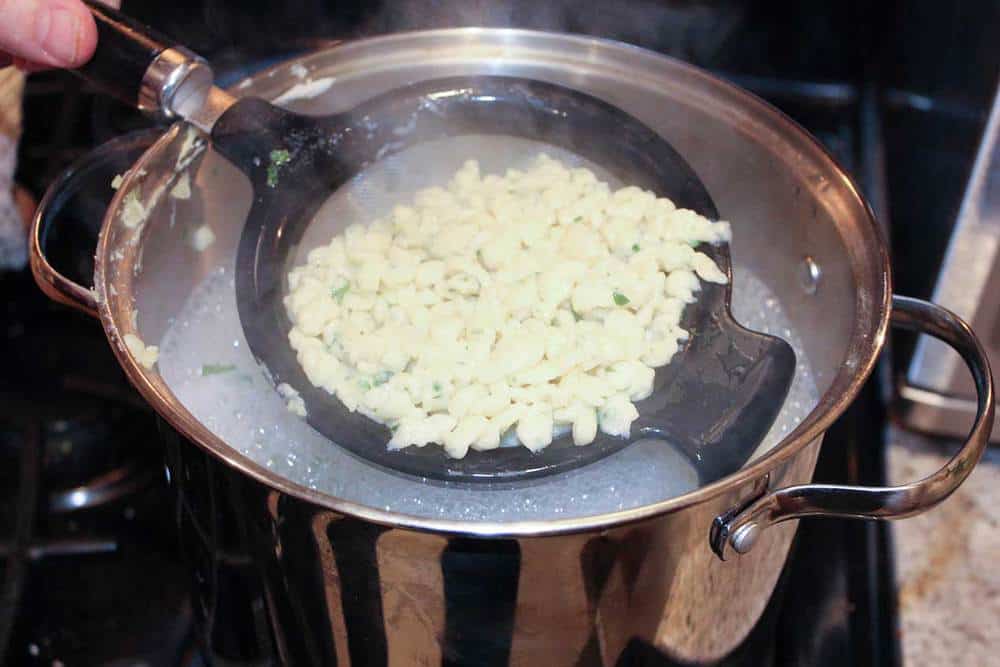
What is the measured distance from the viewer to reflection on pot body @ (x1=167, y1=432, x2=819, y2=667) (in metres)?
0.48

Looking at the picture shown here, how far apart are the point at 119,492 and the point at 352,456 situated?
30 centimetres

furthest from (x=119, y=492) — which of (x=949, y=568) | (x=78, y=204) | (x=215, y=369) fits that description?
(x=949, y=568)

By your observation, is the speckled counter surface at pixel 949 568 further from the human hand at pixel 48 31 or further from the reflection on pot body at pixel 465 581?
the human hand at pixel 48 31

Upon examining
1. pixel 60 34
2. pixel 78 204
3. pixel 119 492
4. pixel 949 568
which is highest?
pixel 60 34

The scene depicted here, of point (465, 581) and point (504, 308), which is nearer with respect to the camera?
point (465, 581)

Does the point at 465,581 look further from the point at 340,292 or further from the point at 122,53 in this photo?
the point at 122,53

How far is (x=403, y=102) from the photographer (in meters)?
0.76

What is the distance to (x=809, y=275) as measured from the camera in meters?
0.76

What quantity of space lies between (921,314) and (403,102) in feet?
1.36

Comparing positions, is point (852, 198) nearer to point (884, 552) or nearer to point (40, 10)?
point (884, 552)

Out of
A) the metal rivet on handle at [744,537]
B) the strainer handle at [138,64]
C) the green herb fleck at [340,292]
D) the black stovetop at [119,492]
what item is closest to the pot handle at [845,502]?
the metal rivet on handle at [744,537]

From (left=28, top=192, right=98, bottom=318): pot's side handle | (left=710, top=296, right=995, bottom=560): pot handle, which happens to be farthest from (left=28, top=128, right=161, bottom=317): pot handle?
(left=710, top=296, right=995, bottom=560): pot handle

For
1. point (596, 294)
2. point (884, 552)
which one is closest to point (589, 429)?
point (596, 294)

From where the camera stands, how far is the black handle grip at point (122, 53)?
2.18 feet
